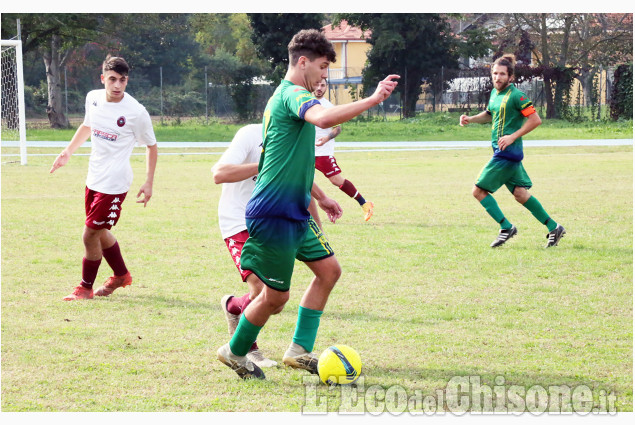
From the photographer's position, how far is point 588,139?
28.1 meters

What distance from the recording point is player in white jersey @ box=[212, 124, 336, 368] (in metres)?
4.82

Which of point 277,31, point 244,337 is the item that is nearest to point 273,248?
point 244,337

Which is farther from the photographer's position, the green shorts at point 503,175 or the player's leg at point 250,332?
the green shorts at point 503,175

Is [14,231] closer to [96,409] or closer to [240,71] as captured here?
[96,409]

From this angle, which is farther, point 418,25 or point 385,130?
point 418,25

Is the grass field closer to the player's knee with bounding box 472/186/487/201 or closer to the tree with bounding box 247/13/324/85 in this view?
the player's knee with bounding box 472/186/487/201

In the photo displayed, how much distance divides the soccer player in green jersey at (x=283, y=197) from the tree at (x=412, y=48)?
34585mm

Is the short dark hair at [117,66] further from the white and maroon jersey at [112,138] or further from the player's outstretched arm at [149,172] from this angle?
the player's outstretched arm at [149,172]

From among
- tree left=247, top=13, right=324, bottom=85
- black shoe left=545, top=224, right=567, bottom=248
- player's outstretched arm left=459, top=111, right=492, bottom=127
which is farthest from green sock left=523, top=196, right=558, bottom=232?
tree left=247, top=13, right=324, bottom=85

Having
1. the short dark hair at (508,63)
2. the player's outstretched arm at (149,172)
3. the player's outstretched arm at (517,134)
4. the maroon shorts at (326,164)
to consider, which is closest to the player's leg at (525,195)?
the player's outstretched arm at (517,134)

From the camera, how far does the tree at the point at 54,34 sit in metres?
32.8

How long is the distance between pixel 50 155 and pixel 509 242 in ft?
55.4

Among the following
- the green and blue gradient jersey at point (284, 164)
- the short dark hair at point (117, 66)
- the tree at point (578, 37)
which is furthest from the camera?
the tree at point (578, 37)
